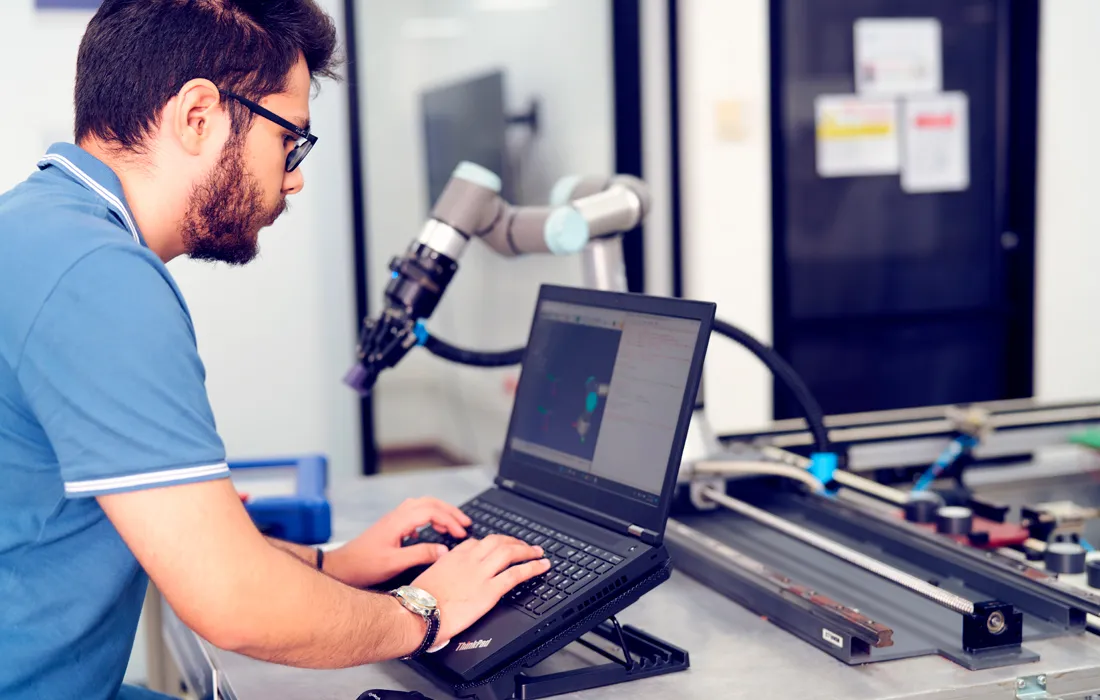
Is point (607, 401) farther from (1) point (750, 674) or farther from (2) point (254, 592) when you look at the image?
(2) point (254, 592)

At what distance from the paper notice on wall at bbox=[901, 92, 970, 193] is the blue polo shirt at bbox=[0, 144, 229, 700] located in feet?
9.96

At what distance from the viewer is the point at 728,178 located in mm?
3318

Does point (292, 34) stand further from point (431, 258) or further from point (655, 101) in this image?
point (655, 101)

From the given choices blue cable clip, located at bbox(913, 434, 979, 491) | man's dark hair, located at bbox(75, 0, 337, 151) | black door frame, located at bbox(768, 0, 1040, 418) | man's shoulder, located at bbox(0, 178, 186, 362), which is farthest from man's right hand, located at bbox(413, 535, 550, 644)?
black door frame, located at bbox(768, 0, 1040, 418)

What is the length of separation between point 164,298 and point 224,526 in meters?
0.18

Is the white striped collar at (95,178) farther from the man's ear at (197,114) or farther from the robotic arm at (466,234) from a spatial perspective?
the robotic arm at (466,234)

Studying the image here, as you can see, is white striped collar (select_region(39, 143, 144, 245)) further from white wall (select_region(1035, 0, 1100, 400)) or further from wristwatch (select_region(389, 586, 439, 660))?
white wall (select_region(1035, 0, 1100, 400))

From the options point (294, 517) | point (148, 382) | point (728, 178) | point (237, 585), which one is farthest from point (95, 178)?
point (728, 178)

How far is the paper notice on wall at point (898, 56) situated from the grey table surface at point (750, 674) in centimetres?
270

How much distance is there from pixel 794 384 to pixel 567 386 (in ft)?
1.09

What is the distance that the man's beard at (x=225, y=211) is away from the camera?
41.7 inches

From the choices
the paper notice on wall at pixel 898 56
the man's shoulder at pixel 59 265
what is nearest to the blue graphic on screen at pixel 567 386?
the man's shoulder at pixel 59 265

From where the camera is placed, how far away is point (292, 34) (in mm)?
1095

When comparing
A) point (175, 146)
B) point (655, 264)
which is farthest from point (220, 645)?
point (655, 264)
